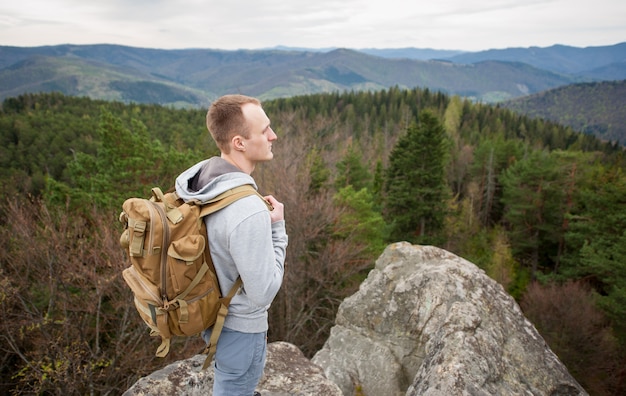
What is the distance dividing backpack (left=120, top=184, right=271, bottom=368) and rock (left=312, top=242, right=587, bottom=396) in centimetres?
307

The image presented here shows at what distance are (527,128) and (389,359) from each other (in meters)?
87.6

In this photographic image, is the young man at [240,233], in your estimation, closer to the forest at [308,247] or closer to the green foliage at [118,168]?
the forest at [308,247]

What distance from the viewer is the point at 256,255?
6.71 ft

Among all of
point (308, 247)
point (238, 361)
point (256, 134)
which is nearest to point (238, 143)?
point (256, 134)

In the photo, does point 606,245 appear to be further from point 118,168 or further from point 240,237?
point 118,168

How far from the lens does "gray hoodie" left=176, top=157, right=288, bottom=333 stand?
2037 millimetres

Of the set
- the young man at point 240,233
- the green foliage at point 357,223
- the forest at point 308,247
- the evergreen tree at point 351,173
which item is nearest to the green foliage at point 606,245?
the forest at point 308,247

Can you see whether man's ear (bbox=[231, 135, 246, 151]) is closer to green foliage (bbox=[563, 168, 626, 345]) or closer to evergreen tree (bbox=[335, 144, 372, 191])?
green foliage (bbox=[563, 168, 626, 345])

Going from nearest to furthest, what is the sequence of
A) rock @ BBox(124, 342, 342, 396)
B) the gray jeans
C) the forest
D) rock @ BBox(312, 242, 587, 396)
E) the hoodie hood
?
the hoodie hood, the gray jeans, rock @ BBox(124, 342, 342, 396), rock @ BBox(312, 242, 587, 396), the forest

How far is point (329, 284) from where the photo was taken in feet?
53.7

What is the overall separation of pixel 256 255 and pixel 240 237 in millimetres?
132

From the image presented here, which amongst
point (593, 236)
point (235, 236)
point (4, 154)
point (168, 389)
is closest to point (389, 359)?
point (168, 389)

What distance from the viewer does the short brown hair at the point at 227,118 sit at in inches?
88.1

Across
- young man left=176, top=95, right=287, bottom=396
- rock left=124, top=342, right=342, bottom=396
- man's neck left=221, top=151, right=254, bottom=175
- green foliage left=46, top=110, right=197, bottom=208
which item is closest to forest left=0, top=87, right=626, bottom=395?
green foliage left=46, top=110, right=197, bottom=208
